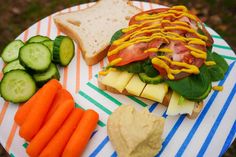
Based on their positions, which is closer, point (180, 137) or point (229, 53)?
point (180, 137)

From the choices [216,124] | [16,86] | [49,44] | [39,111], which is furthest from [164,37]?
[16,86]

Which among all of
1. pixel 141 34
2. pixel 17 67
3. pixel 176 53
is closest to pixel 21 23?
pixel 17 67

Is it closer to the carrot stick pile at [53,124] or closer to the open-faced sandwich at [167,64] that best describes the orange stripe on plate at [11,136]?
the carrot stick pile at [53,124]

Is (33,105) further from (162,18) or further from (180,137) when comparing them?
(162,18)

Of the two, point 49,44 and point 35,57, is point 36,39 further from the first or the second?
point 35,57

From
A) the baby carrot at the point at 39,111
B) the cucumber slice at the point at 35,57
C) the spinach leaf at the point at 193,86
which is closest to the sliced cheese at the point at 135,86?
the spinach leaf at the point at 193,86

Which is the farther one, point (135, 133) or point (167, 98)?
point (167, 98)
